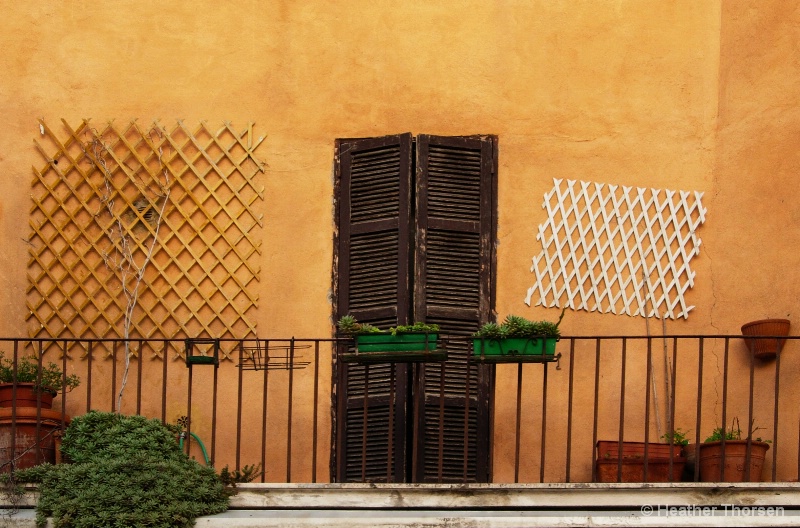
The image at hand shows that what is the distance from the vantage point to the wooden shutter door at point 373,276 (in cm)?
984

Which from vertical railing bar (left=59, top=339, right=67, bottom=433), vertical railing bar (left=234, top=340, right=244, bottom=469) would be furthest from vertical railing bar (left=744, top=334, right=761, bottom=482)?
vertical railing bar (left=59, top=339, right=67, bottom=433)

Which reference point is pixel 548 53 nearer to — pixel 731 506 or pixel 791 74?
pixel 791 74

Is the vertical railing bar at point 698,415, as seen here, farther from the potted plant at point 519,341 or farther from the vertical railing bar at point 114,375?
the vertical railing bar at point 114,375

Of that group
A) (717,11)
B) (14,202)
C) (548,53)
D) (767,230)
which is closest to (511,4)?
(548,53)

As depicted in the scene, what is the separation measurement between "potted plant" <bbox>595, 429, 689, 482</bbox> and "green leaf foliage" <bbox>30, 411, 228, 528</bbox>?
6.33 feet

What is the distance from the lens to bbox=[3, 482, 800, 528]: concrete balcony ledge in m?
8.63

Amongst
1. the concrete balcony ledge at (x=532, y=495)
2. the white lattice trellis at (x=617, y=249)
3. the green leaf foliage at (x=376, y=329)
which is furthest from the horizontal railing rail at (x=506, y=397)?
the concrete balcony ledge at (x=532, y=495)

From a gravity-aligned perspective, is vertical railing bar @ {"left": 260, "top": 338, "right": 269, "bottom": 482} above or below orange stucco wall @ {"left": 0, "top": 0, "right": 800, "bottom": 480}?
below

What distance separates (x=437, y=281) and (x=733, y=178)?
5.49 ft

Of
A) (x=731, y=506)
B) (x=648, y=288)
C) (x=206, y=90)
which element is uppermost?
(x=206, y=90)

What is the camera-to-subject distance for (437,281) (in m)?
10.0

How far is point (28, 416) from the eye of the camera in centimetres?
940

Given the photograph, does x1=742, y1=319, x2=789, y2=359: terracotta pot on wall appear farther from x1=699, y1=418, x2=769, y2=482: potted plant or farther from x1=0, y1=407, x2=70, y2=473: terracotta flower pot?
x1=0, y1=407, x2=70, y2=473: terracotta flower pot

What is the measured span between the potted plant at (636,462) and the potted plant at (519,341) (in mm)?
740
